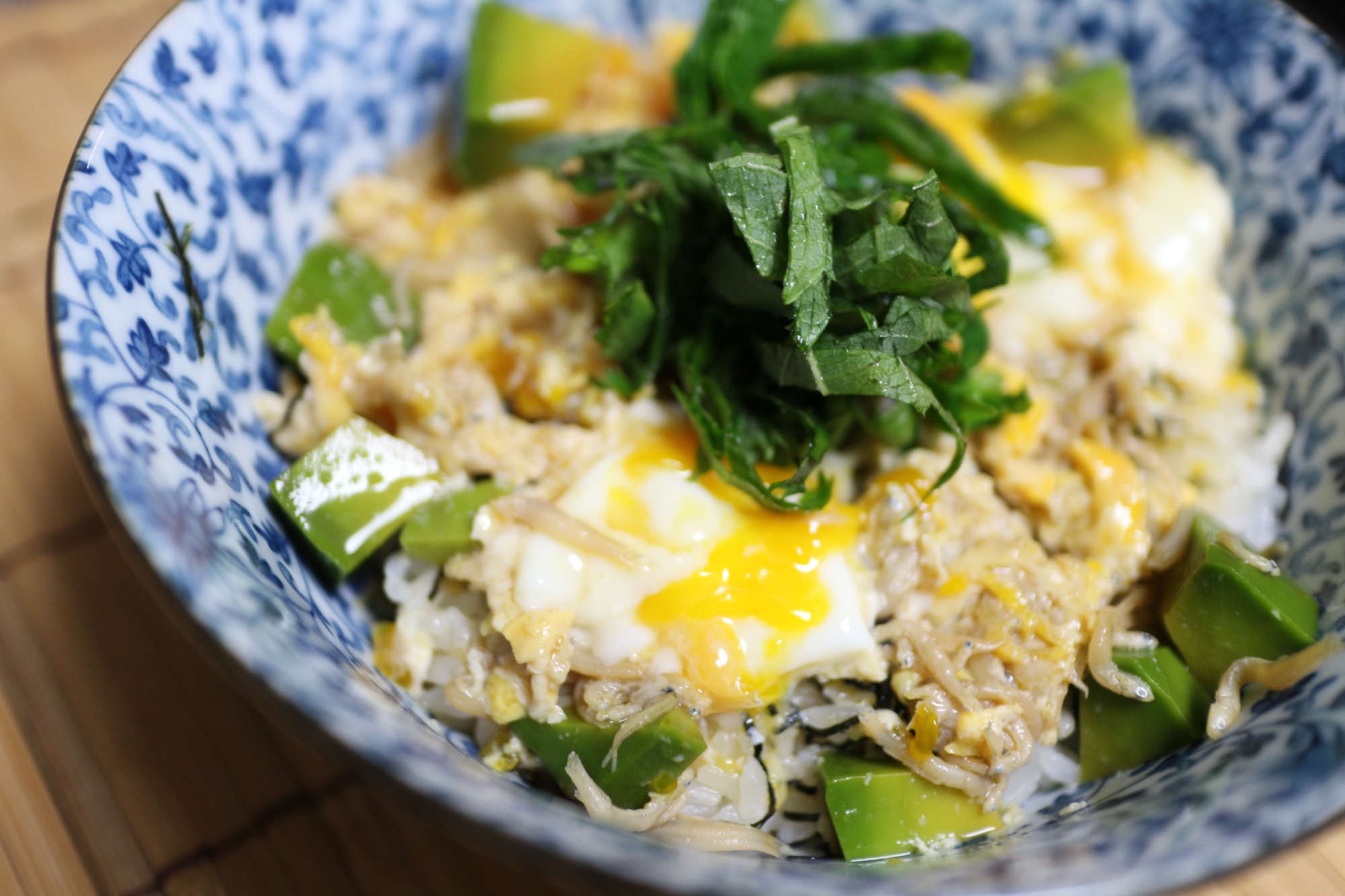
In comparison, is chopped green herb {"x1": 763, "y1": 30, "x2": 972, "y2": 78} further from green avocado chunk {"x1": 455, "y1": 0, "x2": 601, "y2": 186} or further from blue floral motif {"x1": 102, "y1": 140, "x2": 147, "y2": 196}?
blue floral motif {"x1": 102, "y1": 140, "x2": 147, "y2": 196}

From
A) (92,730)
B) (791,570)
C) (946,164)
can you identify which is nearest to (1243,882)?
(791,570)

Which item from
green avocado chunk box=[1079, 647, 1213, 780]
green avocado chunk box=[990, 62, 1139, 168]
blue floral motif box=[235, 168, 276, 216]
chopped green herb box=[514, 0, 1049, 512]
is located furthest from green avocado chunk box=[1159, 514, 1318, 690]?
blue floral motif box=[235, 168, 276, 216]

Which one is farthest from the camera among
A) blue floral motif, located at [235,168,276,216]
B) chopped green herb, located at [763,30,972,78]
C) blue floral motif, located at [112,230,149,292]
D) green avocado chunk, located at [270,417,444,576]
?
chopped green herb, located at [763,30,972,78]

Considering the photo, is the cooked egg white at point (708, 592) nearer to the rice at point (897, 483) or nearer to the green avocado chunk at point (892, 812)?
the rice at point (897, 483)

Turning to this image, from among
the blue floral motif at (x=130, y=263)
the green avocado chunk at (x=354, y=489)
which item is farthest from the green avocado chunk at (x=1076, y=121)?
the blue floral motif at (x=130, y=263)

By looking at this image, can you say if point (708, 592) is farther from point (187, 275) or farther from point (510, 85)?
point (510, 85)

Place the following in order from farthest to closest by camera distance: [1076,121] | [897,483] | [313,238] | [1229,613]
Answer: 1. [1076,121]
2. [313,238]
3. [897,483]
4. [1229,613]

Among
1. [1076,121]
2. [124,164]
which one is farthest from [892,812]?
[1076,121]
